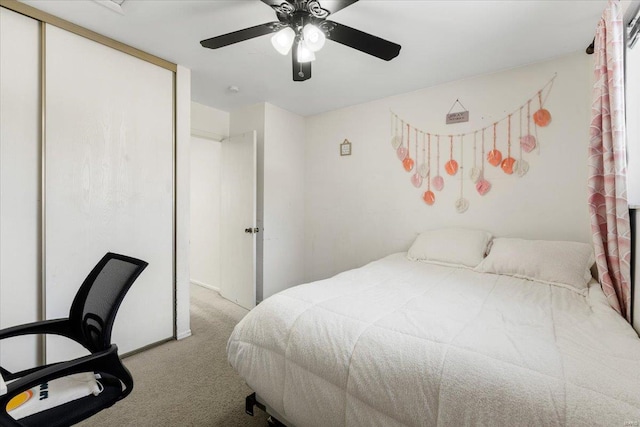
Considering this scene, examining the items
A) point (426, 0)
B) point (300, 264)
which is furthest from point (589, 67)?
point (300, 264)

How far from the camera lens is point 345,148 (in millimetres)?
3543

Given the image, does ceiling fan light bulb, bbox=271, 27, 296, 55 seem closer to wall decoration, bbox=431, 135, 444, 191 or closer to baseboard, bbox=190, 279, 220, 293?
wall decoration, bbox=431, 135, 444, 191

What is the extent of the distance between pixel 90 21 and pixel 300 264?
10.3 ft

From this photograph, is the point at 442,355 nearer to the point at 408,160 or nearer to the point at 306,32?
the point at 306,32

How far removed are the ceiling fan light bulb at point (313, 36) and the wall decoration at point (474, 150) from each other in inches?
71.0

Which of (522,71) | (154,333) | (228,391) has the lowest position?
(228,391)

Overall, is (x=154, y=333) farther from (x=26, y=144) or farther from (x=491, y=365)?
(x=491, y=365)

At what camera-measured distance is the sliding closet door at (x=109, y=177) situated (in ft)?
6.19

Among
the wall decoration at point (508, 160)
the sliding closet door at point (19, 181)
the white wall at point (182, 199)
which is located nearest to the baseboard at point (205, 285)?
the white wall at point (182, 199)

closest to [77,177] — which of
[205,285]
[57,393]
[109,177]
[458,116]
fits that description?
[109,177]

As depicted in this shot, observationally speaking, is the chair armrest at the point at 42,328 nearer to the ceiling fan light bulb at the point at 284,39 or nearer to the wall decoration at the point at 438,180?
the ceiling fan light bulb at the point at 284,39

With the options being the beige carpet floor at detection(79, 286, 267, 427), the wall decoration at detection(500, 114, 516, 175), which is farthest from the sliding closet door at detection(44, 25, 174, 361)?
the wall decoration at detection(500, 114, 516, 175)

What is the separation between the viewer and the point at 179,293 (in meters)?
2.54

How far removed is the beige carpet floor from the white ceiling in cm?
245
